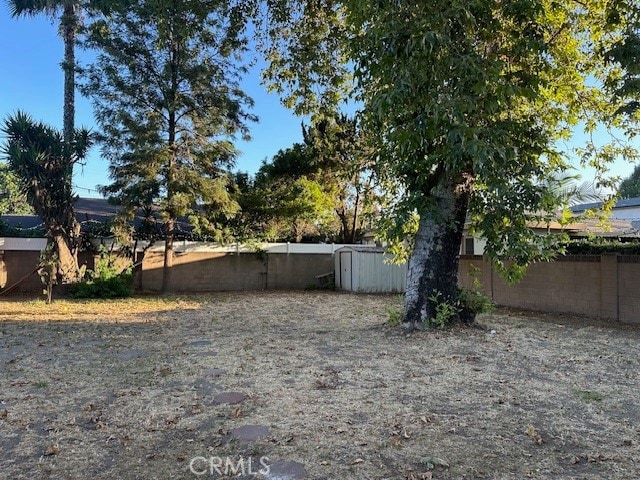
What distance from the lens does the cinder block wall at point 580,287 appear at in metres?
8.29

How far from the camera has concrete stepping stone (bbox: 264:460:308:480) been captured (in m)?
2.64

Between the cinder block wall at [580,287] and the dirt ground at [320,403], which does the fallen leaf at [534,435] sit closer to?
the dirt ground at [320,403]

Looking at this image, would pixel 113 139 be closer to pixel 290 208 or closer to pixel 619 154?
pixel 290 208

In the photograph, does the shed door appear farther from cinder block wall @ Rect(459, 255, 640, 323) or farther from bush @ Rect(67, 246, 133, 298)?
bush @ Rect(67, 246, 133, 298)

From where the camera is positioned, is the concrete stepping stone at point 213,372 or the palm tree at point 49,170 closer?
the concrete stepping stone at point 213,372

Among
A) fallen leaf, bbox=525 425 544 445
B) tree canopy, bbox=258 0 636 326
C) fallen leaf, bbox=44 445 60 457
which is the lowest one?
fallen leaf, bbox=44 445 60 457

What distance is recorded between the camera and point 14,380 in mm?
4547

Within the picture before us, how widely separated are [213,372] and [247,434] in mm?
1709

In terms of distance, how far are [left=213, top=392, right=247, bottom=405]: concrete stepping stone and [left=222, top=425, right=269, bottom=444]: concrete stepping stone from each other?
582mm

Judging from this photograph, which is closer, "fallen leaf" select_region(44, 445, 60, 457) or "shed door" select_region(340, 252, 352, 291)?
"fallen leaf" select_region(44, 445, 60, 457)

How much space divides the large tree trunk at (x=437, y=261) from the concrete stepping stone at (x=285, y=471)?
430cm

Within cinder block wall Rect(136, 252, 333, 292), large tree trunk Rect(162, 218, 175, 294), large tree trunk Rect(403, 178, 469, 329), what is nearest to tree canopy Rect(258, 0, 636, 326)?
large tree trunk Rect(403, 178, 469, 329)

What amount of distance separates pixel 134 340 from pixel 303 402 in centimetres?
362

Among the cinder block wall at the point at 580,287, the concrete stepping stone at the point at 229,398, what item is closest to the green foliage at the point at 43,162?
the concrete stepping stone at the point at 229,398
